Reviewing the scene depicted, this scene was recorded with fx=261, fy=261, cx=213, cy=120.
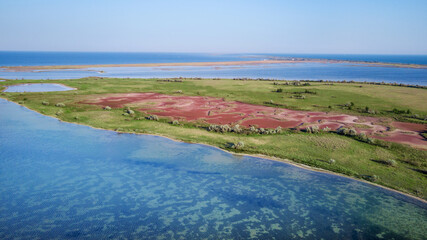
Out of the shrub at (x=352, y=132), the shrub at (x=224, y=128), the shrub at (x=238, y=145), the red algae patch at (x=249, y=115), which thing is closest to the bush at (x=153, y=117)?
the red algae patch at (x=249, y=115)

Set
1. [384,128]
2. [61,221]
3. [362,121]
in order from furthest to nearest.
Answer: [362,121], [384,128], [61,221]

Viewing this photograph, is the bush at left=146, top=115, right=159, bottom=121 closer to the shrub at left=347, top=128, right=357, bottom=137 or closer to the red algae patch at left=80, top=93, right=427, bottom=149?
the red algae patch at left=80, top=93, right=427, bottom=149

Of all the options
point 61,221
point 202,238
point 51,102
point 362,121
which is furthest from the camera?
point 51,102

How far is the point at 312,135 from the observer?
31.8m

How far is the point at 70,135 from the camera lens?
32156 millimetres

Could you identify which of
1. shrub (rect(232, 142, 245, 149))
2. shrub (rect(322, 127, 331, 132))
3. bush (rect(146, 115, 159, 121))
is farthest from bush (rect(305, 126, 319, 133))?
bush (rect(146, 115, 159, 121))

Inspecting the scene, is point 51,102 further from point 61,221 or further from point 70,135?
point 61,221

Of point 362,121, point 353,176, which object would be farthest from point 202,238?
point 362,121

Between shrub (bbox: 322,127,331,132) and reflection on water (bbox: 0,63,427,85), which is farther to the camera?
reflection on water (bbox: 0,63,427,85)

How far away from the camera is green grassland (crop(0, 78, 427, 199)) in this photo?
2336 cm

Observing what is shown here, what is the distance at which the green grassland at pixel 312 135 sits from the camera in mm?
23359

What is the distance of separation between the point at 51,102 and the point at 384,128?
57.1m

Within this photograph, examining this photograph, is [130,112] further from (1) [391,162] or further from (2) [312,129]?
(1) [391,162]

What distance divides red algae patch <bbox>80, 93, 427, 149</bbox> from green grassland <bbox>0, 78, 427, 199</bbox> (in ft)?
10.2
